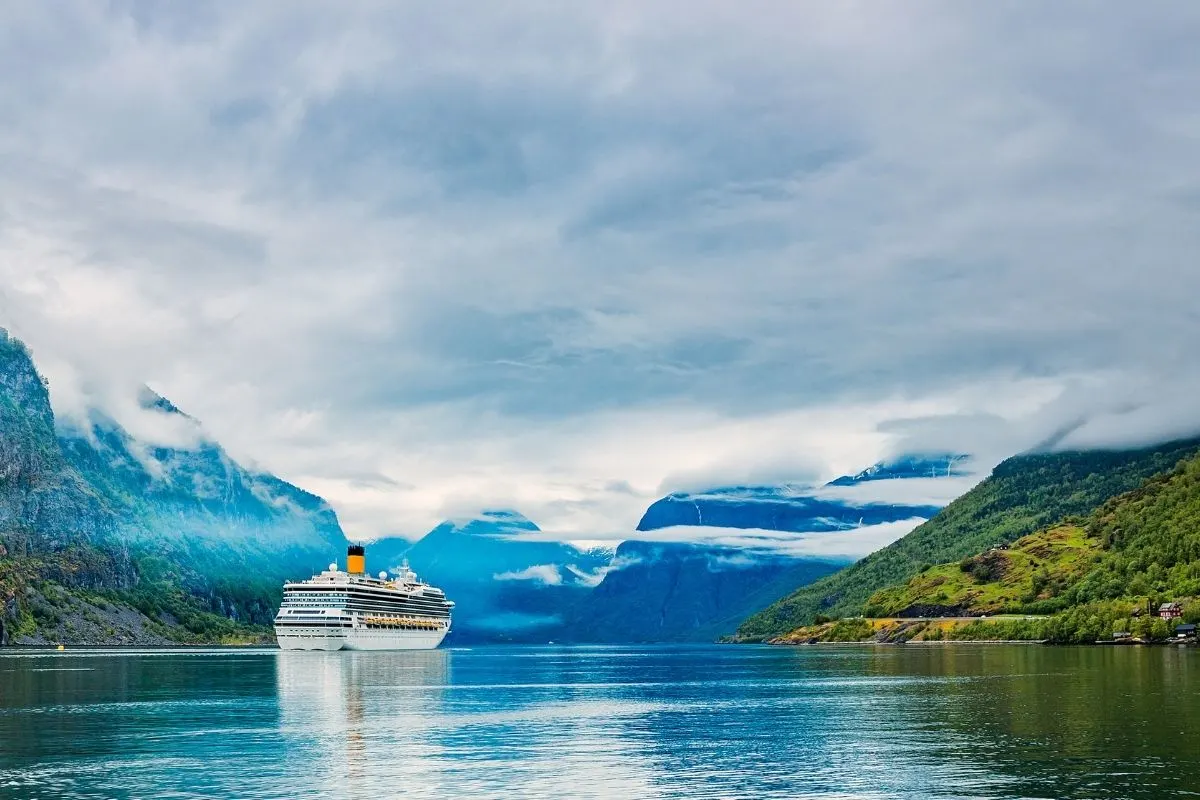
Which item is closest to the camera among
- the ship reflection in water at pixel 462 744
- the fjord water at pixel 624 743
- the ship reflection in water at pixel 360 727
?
the fjord water at pixel 624 743

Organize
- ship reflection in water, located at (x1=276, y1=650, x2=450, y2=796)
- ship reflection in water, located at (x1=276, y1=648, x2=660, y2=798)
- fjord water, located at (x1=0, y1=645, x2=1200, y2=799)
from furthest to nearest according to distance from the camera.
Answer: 1. ship reflection in water, located at (x1=276, y1=650, x2=450, y2=796)
2. ship reflection in water, located at (x1=276, y1=648, x2=660, y2=798)
3. fjord water, located at (x1=0, y1=645, x2=1200, y2=799)

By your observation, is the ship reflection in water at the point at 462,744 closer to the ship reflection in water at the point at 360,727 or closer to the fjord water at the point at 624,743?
the ship reflection in water at the point at 360,727

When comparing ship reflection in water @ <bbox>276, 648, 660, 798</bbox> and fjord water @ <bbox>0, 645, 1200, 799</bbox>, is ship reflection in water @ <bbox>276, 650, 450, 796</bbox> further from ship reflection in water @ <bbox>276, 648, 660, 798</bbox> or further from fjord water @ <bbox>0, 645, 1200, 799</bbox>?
fjord water @ <bbox>0, 645, 1200, 799</bbox>

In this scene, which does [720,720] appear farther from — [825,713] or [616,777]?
[616,777]

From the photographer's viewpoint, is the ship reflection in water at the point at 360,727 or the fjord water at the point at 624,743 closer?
the fjord water at the point at 624,743

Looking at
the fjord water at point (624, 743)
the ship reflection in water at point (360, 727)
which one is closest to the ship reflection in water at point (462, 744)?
the ship reflection in water at point (360, 727)

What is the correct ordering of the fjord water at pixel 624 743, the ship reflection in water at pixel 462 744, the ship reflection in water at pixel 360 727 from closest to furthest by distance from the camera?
1. the fjord water at pixel 624 743
2. the ship reflection in water at pixel 462 744
3. the ship reflection in water at pixel 360 727

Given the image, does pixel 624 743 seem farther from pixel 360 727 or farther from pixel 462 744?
pixel 360 727

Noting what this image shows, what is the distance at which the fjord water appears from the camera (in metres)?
81.2

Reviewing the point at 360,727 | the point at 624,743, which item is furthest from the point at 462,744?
the point at 360,727

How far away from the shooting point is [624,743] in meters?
108

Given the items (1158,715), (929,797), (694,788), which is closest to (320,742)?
(694,788)

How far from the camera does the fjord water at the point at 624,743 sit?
81188 millimetres

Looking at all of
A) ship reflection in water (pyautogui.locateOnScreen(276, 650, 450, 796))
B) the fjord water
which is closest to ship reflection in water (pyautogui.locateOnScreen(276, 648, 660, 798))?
ship reflection in water (pyautogui.locateOnScreen(276, 650, 450, 796))
